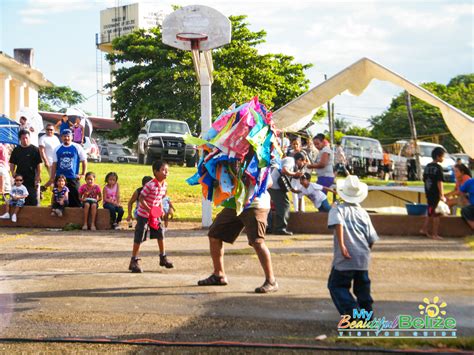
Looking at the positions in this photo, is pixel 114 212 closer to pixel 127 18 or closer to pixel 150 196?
pixel 150 196

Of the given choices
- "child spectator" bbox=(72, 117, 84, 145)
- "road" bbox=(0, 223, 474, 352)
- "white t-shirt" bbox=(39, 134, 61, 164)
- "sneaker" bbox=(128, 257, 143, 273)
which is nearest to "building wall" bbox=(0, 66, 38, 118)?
"child spectator" bbox=(72, 117, 84, 145)

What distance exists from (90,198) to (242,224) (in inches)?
217

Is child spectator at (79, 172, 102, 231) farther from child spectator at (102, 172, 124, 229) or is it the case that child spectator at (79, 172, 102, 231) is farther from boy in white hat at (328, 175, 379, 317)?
boy in white hat at (328, 175, 379, 317)

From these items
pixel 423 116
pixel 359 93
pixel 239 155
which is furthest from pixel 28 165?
pixel 423 116

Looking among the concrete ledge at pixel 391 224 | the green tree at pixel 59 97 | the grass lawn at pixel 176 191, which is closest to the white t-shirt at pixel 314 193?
the concrete ledge at pixel 391 224

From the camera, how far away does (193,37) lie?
1222cm

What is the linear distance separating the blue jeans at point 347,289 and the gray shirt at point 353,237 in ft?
0.20

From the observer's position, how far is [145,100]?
134 ft

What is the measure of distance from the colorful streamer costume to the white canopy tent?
230 inches

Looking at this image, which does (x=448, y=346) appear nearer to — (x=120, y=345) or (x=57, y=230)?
(x=120, y=345)

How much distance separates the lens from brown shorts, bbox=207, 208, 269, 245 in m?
7.30

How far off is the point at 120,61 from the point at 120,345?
39140 millimetres

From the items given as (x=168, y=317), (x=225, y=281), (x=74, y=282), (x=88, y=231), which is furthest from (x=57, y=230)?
(x=168, y=317)

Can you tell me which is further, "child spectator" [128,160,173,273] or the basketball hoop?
the basketball hoop
